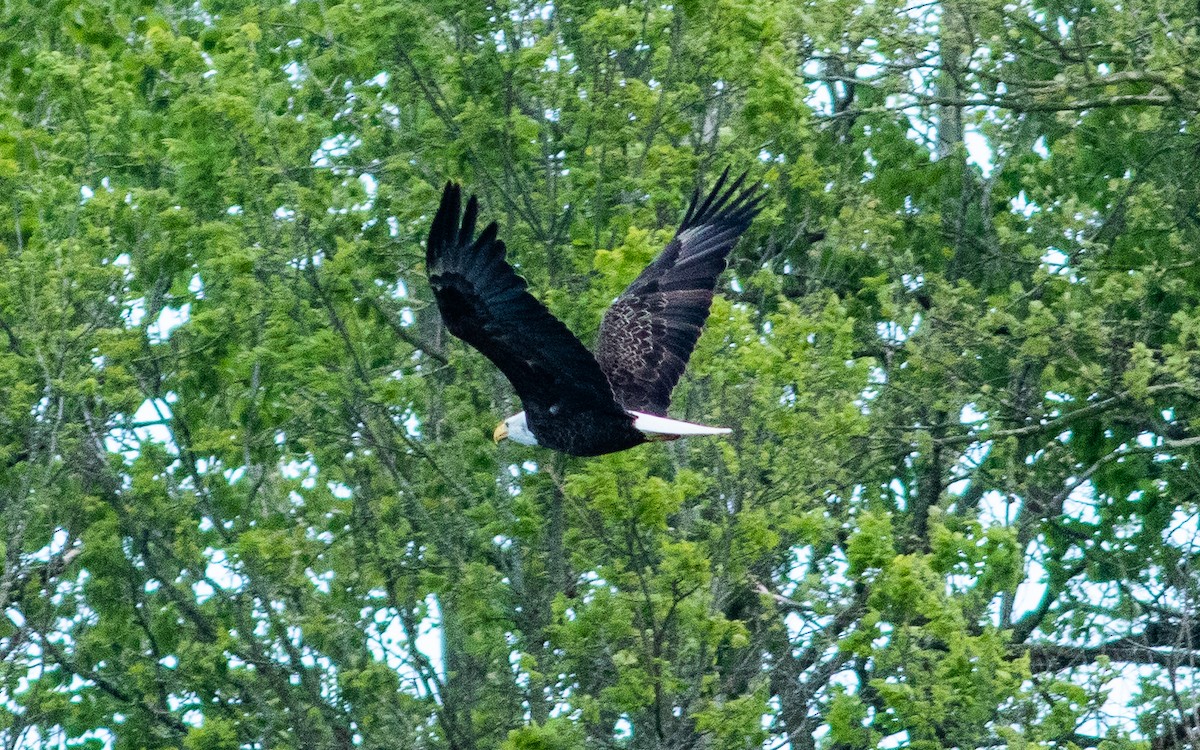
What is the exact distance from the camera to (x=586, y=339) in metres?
12.7

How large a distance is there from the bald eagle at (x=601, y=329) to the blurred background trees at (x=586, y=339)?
0.79 ft

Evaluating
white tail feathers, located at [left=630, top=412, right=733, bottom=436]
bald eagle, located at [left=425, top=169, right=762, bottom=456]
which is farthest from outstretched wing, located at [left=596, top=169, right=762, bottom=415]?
white tail feathers, located at [left=630, top=412, right=733, bottom=436]

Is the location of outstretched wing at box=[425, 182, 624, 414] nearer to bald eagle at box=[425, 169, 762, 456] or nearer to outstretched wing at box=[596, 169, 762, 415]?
bald eagle at box=[425, 169, 762, 456]

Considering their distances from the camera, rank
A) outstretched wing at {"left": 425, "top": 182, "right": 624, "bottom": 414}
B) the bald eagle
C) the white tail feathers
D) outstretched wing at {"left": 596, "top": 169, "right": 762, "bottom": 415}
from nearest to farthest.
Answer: outstretched wing at {"left": 425, "top": 182, "right": 624, "bottom": 414} → the bald eagle → the white tail feathers → outstretched wing at {"left": 596, "top": 169, "right": 762, "bottom": 415}

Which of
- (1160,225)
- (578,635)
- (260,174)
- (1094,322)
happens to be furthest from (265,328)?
(1160,225)

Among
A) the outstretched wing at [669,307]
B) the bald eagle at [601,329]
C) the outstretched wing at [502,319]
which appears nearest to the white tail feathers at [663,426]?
the bald eagle at [601,329]

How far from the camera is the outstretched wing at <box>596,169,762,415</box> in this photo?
480 inches

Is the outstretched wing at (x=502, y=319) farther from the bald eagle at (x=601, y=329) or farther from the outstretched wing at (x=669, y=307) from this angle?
the outstretched wing at (x=669, y=307)

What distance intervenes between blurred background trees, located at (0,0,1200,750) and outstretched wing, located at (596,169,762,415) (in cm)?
21

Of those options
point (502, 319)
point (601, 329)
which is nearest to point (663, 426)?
point (601, 329)

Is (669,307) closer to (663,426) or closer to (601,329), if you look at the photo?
(601,329)

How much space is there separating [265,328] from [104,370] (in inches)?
40.0

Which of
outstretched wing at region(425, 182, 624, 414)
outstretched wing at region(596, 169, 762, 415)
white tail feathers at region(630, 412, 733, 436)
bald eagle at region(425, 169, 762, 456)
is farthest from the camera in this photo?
outstretched wing at region(596, 169, 762, 415)

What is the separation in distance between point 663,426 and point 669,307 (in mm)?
1145
